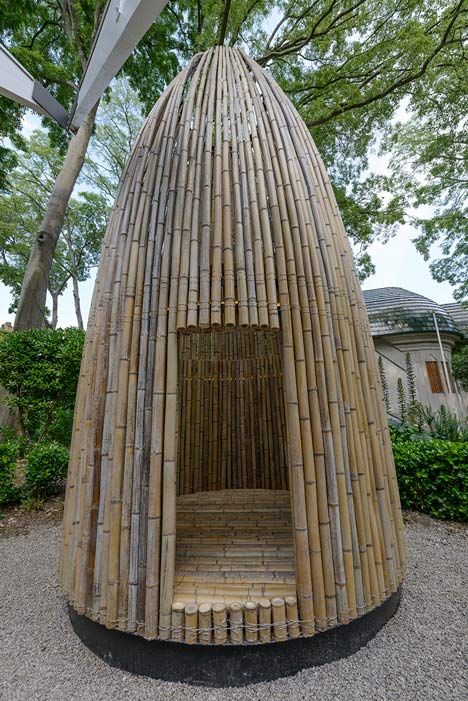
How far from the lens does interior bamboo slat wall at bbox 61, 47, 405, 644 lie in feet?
5.96

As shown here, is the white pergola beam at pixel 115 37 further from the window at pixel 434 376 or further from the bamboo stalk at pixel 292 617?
the window at pixel 434 376

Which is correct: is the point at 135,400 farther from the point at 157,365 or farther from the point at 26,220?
the point at 26,220

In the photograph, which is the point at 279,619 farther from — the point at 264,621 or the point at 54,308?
the point at 54,308

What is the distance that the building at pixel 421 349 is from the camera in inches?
424

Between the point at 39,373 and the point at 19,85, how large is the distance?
12.6 feet

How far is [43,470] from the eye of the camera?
4926 mm

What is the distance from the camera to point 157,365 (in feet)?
6.57

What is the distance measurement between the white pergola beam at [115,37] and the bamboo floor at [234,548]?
12.2ft

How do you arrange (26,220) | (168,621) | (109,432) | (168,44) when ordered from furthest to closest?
(26,220)
(168,44)
(109,432)
(168,621)

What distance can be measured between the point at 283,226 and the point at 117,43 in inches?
84.0

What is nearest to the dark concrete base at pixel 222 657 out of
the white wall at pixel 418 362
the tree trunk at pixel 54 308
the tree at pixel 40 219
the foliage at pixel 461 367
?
the white wall at pixel 418 362

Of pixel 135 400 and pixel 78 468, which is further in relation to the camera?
pixel 78 468

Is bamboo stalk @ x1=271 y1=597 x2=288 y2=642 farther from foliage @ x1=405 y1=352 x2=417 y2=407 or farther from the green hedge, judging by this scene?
foliage @ x1=405 y1=352 x2=417 y2=407

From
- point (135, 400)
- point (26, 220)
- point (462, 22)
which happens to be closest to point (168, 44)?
point (462, 22)
